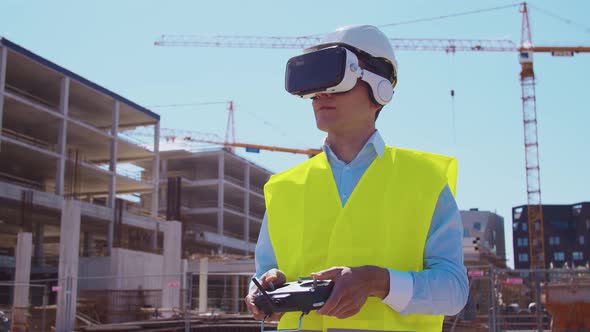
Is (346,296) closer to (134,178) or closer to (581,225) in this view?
(134,178)

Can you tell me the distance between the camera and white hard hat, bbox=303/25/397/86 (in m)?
2.23

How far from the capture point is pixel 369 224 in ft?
Result: 6.77

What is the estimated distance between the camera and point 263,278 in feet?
6.75

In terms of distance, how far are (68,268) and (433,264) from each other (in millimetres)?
22915

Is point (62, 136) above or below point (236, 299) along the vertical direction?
above

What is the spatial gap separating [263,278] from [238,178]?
69194mm

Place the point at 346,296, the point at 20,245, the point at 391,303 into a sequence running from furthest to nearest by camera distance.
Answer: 1. the point at 20,245
2. the point at 391,303
3. the point at 346,296

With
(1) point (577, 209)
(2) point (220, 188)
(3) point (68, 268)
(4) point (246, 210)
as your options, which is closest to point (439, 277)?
(3) point (68, 268)

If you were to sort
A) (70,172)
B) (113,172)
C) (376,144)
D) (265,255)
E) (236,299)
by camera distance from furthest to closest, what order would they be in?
1. (113,172)
2. (70,172)
3. (236,299)
4. (265,255)
5. (376,144)

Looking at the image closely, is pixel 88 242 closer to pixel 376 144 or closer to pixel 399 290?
pixel 376 144

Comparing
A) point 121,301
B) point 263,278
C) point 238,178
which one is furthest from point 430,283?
point 238,178

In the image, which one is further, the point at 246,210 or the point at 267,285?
the point at 246,210

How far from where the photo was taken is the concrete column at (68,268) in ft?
58.9

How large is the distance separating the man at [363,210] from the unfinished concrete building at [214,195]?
55.7 m
